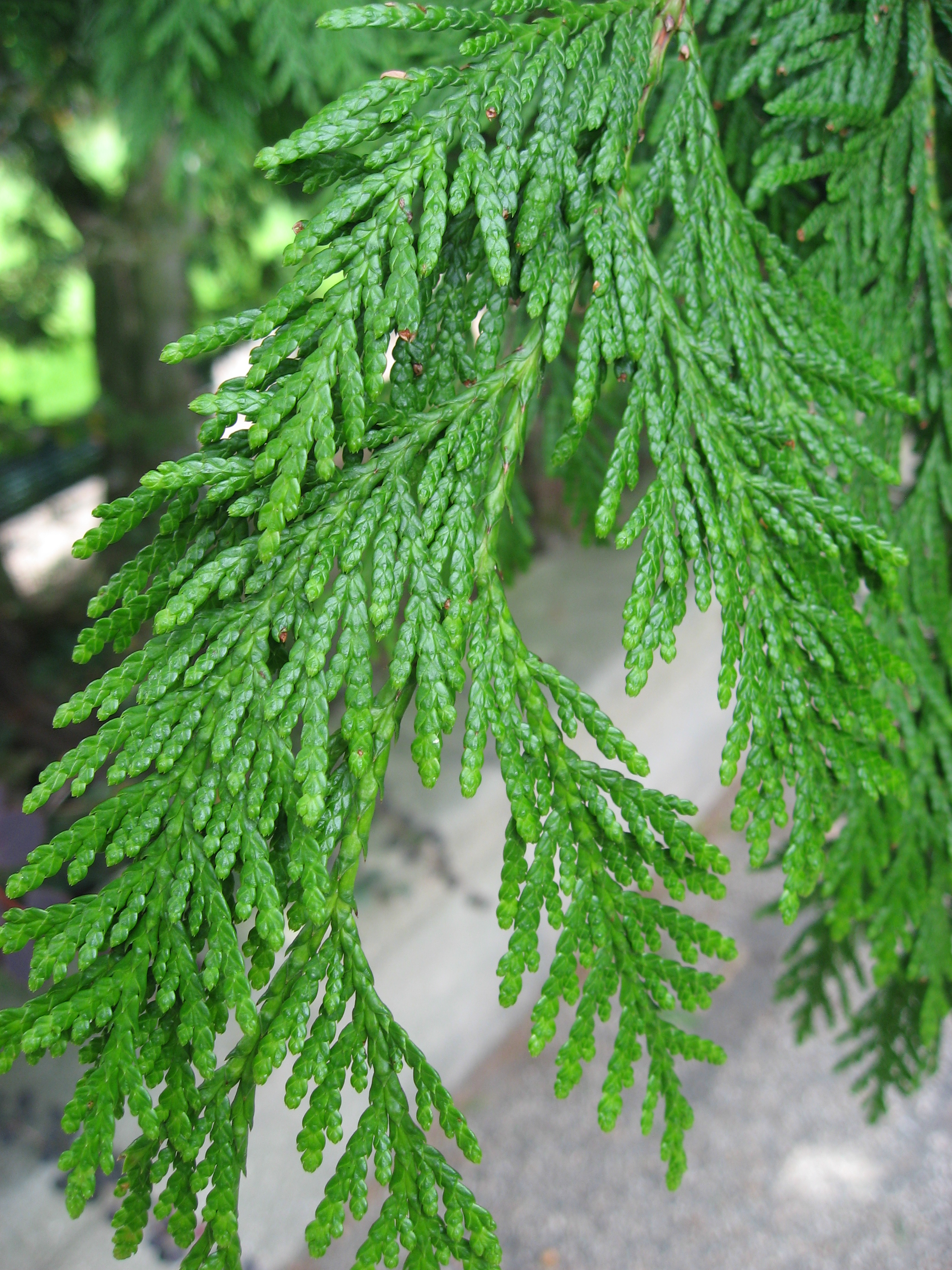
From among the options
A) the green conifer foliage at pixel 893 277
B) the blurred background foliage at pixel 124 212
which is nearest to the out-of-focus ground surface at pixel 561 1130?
the blurred background foliage at pixel 124 212

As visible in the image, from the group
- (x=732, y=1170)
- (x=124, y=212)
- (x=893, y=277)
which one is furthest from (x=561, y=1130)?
(x=124, y=212)

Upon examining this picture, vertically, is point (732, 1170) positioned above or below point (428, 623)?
below

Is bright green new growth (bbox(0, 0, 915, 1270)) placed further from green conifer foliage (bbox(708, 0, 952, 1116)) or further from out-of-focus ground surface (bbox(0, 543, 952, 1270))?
out-of-focus ground surface (bbox(0, 543, 952, 1270))

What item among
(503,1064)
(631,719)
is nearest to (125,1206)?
(503,1064)

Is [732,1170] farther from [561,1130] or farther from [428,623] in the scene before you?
[428,623]

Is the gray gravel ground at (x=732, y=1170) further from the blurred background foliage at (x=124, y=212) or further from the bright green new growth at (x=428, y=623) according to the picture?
the bright green new growth at (x=428, y=623)

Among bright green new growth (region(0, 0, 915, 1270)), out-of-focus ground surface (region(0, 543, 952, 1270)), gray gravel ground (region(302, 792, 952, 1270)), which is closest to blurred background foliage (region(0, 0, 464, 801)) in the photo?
bright green new growth (region(0, 0, 915, 1270))
